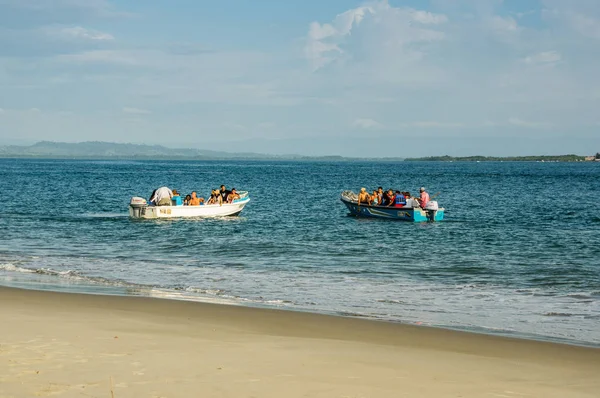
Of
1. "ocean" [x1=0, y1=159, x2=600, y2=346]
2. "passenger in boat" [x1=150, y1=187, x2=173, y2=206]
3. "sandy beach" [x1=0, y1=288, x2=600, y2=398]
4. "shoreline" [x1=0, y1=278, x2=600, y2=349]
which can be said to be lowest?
"ocean" [x1=0, y1=159, x2=600, y2=346]

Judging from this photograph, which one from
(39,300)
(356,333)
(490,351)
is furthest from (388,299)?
(39,300)

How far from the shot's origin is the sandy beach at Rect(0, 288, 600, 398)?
8.20 m

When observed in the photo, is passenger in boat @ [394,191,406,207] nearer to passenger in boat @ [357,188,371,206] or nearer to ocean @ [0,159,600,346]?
ocean @ [0,159,600,346]

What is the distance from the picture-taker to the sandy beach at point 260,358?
820 centimetres

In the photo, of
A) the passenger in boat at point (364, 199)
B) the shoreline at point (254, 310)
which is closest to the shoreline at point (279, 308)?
the shoreline at point (254, 310)

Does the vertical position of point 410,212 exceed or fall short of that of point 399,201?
it falls short

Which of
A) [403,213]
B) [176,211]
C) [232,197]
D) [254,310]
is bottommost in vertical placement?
[176,211]

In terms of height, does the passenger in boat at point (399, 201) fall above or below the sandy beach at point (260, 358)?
above

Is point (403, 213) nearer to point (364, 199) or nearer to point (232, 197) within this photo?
point (364, 199)

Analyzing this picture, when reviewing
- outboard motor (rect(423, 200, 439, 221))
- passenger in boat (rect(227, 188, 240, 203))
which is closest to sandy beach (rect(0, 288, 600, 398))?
outboard motor (rect(423, 200, 439, 221))

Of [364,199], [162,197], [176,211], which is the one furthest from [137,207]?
[364,199]

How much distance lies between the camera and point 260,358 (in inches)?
379

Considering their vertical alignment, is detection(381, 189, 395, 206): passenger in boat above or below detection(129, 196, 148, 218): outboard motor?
above

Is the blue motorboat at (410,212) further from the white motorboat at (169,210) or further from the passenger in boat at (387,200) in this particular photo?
the white motorboat at (169,210)
